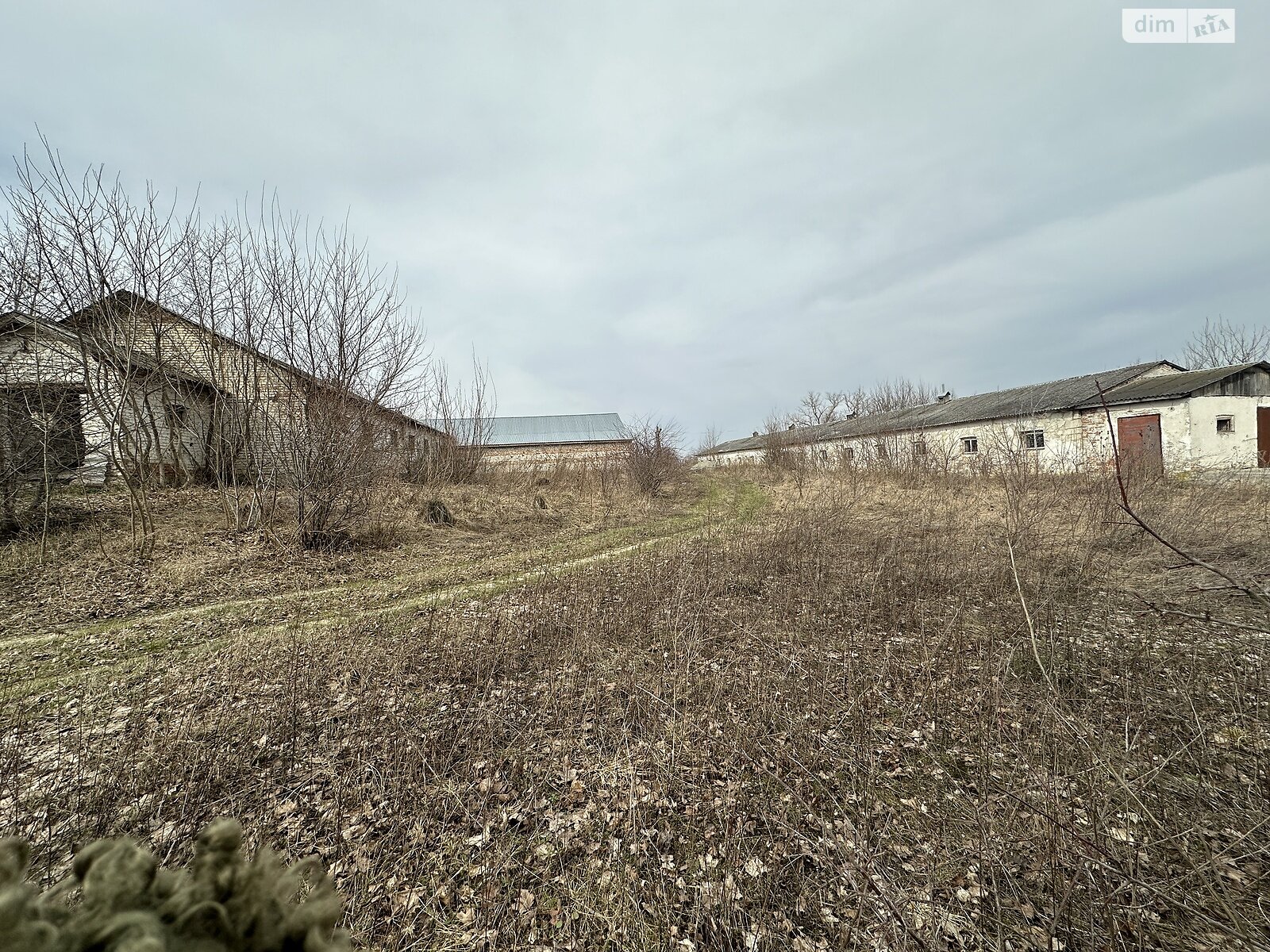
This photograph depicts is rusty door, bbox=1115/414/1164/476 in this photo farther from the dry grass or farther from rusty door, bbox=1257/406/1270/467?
the dry grass

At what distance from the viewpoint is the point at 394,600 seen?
6.77 m

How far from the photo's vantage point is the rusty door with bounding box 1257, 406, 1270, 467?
18359 mm

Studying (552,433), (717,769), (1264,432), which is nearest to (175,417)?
(717,769)

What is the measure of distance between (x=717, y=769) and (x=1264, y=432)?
2751 cm

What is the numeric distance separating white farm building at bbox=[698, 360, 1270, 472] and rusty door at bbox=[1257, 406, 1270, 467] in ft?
0.13

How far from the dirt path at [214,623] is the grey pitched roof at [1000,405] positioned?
1999 cm

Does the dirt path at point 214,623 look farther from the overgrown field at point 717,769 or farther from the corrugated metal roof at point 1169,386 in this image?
the corrugated metal roof at point 1169,386

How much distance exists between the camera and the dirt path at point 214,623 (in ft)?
15.8

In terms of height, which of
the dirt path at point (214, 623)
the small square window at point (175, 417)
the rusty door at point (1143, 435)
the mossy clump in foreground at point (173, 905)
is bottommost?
the dirt path at point (214, 623)

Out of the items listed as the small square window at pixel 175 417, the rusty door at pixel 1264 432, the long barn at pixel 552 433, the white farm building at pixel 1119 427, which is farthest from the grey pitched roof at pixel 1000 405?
the small square window at pixel 175 417

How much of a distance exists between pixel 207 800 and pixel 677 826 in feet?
8.75

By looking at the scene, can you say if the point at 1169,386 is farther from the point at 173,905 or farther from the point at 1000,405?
the point at 173,905

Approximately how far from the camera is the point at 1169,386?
19438mm

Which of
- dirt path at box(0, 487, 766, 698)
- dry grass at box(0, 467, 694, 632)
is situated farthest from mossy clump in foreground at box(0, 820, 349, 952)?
dry grass at box(0, 467, 694, 632)
